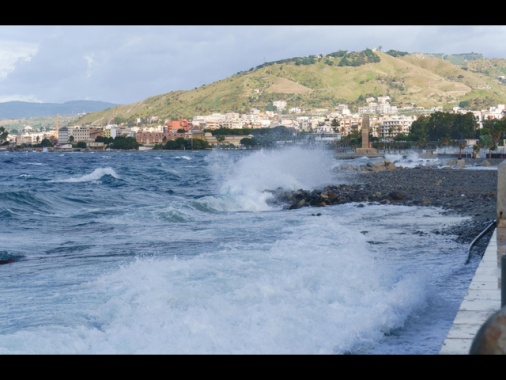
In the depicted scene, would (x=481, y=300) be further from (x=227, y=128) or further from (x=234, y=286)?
(x=227, y=128)

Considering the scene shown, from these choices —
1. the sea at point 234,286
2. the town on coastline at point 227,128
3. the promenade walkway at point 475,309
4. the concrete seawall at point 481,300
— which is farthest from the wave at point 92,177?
the town on coastline at point 227,128

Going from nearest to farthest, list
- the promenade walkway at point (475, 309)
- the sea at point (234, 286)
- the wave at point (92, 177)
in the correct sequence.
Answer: the promenade walkway at point (475, 309)
the sea at point (234, 286)
the wave at point (92, 177)

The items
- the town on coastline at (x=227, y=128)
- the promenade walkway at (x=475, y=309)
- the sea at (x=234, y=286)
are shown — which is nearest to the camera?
the promenade walkway at (x=475, y=309)

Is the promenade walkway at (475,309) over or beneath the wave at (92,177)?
over

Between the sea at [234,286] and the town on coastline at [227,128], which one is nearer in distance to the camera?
the sea at [234,286]

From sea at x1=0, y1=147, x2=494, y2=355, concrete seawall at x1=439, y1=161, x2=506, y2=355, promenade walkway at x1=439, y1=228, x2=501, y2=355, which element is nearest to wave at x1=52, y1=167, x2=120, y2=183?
sea at x1=0, y1=147, x2=494, y2=355

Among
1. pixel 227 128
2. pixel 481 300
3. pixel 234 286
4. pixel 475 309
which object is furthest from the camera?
pixel 227 128

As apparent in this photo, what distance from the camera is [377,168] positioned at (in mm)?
46531

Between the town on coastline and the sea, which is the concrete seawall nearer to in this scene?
the sea

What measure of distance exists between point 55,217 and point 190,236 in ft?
23.1

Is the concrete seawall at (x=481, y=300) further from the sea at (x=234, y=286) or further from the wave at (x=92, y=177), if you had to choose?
the wave at (x=92, y=177)

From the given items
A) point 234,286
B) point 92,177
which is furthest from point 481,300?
point 92,177
